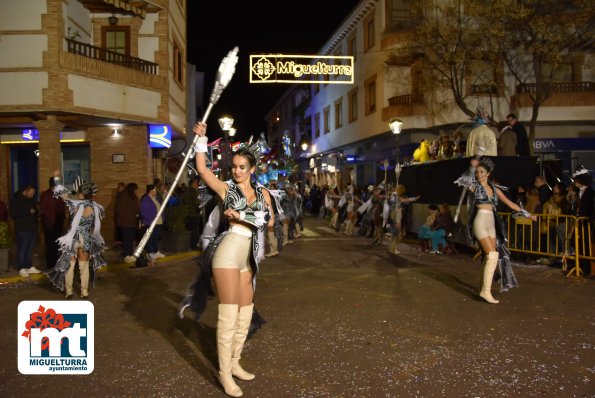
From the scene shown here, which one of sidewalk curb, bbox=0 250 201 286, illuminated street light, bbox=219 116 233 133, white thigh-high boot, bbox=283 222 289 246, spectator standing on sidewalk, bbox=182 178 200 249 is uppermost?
illuminated street light, bbox=219 116 233 133

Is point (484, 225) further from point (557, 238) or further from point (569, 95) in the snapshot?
point (569, 95)

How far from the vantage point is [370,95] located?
Result: 31.5 m

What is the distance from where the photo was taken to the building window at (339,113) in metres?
38.2

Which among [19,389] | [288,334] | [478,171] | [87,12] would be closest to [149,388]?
[19,389]

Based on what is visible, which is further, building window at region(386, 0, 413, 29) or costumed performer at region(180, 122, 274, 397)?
building window at region(386, 0, 413, 29)

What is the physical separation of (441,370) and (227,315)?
2.03m

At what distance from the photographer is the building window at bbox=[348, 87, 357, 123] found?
34.7m

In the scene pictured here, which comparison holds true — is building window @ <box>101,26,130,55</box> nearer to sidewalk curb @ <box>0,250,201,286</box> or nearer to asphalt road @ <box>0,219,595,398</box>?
sidewalk curb @ <box>0,250,201,286</box>

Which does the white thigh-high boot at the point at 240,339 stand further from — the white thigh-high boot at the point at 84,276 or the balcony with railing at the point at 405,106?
the balcony with railing at the point at 405,106

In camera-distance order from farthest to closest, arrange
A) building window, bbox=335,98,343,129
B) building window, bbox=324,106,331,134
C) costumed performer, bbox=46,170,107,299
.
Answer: building window, bbox=324,106,331,134 → building window, bbox=335,98,343,129 → costumed performer, bbox=46,170,107,299

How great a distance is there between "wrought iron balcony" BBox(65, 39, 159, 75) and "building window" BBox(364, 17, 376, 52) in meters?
15.8

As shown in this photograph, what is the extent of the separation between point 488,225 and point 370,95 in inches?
964

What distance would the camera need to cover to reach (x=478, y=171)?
802cm

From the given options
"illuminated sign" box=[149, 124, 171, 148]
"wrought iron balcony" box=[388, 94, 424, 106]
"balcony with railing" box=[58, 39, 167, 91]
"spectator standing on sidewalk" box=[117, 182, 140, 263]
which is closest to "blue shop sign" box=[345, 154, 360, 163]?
"wrought iron balcony" box=[388, 94, 424, 106]
